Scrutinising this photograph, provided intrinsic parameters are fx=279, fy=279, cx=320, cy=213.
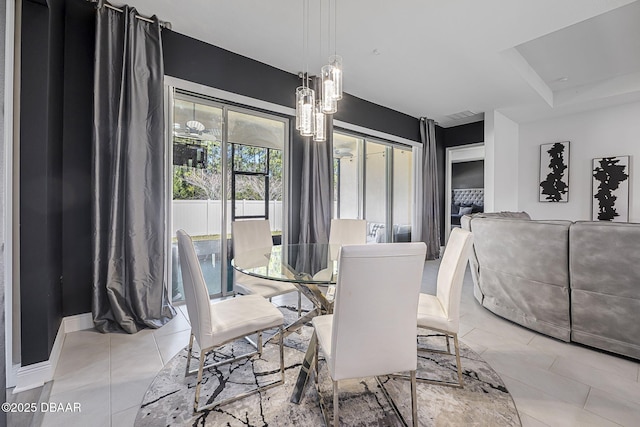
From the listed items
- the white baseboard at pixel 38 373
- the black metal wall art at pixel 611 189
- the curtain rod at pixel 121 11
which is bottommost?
the white baseboard at pixel 38 373

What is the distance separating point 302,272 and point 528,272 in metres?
2.05

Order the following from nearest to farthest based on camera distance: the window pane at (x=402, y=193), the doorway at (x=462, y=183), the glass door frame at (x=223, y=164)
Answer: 1. the glass door frame at (x=223, y=164)
2. the window pane at (x=402, y=193)
3. the doorway at (x=462, y=183)

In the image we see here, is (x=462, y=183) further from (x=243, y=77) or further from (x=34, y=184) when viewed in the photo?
(x=34, y=184)

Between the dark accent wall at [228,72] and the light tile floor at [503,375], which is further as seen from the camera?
the dark accent wall at [228,72]

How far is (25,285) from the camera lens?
5.34ft

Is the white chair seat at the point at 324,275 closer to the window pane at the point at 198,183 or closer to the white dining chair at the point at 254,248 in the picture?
the white dining chair at the point at 254,248

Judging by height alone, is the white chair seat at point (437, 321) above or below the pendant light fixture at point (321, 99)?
below

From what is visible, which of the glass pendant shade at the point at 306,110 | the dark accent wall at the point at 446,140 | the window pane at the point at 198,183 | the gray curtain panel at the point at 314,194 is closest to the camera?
the glass pendant shade at the point at 306,110

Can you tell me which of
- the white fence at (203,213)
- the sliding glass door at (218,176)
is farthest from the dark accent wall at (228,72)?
the white fence at (203,213)

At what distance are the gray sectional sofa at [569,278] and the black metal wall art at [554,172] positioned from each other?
11.8 feet

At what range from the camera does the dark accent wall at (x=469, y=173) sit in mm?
6418

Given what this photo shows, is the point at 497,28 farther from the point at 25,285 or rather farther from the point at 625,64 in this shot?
the point at 25,285

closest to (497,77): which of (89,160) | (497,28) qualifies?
(497,28)

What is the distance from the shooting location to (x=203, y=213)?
317 centimetres
